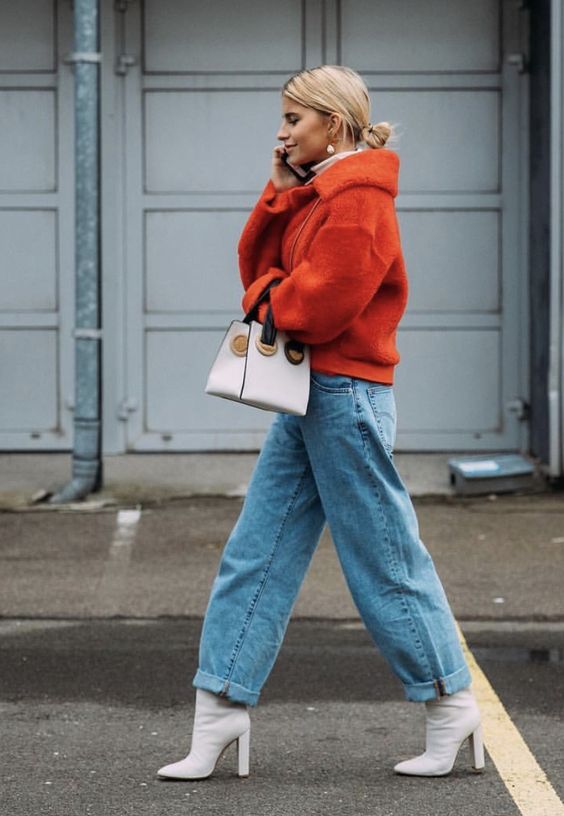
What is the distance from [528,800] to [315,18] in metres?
6.15

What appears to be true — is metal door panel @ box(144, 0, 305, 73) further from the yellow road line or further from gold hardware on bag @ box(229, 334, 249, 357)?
gold hardware on bag @ box(229, 334, 249, 357)

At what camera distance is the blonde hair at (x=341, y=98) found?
392 cm

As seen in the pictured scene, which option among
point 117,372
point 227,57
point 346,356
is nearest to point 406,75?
point 227,57

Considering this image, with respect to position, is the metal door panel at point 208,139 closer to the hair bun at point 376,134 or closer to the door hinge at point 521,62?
the door hinge at point 521,62

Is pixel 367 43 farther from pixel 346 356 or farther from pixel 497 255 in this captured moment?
pixel 346 356

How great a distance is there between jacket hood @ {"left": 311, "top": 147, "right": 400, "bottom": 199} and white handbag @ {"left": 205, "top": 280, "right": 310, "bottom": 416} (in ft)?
1.01

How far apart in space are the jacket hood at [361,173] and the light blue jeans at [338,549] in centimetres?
47

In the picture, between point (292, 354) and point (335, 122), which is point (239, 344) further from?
point (335, 122)

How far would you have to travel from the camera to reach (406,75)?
9234mm

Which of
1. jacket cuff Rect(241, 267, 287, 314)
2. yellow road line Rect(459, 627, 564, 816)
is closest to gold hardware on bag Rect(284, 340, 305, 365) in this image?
jacket cuff Rect(241, 267, 287, 314)

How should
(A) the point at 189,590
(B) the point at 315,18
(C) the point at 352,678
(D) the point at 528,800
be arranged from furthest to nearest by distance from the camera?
(B) the point at 315,18 → (A) the point at 189,590 → (C) the point at 352,678 → (D) the point at 528,800

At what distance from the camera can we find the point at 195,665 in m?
5.27

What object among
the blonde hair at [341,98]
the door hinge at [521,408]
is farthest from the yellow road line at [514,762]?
the door hinge at [521,408]

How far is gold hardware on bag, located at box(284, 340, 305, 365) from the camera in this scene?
154 inches
